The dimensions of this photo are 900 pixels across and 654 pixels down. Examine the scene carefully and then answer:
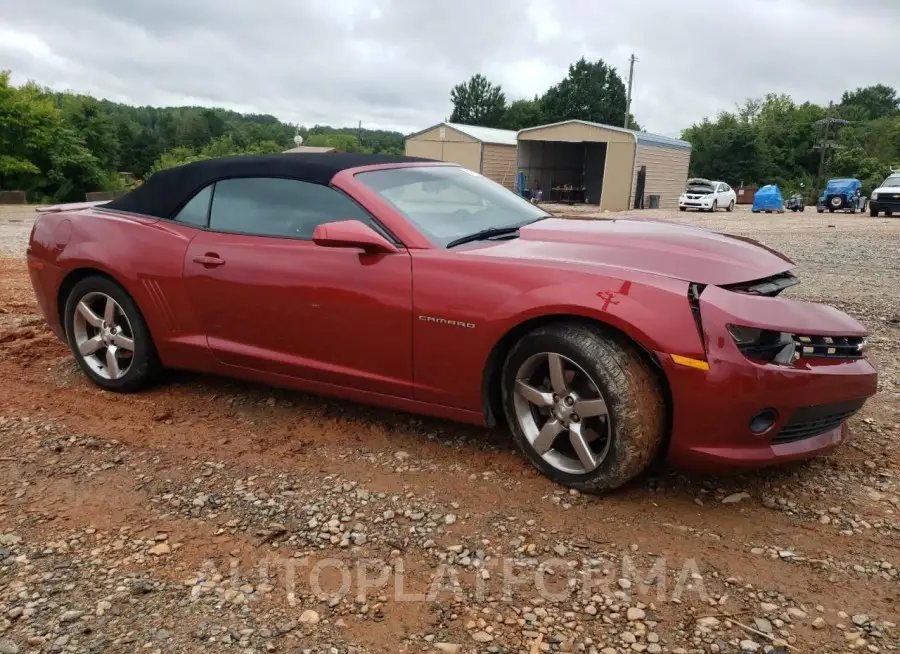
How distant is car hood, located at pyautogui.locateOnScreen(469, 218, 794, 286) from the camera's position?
2881 millimetres

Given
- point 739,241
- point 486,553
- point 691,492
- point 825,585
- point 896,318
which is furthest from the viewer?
point 896,318

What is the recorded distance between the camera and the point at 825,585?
237 cm

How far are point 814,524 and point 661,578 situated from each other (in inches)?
30.4

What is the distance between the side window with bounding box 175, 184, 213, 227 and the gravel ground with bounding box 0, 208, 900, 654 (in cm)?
110

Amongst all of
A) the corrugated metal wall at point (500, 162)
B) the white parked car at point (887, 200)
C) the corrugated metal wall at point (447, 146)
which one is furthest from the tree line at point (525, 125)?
the white parked car at point (887, 200)

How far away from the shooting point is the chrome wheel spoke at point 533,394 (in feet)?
9.71

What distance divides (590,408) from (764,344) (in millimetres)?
708

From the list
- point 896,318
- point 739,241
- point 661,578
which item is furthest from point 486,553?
point 896,318

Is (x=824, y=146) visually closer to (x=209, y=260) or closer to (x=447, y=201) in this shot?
(x=447, y=201)

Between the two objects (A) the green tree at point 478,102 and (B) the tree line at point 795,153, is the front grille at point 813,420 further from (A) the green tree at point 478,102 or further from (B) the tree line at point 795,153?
(A) the green tree at point 478,102

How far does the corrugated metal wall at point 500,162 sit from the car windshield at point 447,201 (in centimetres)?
2950

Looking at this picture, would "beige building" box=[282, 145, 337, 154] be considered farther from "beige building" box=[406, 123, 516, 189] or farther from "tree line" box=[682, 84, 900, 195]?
"tree line" box=[682, 84, 900, 195]

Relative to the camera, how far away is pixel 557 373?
291 cm

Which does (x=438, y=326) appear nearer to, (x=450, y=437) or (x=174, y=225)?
(x=450, y=437)
